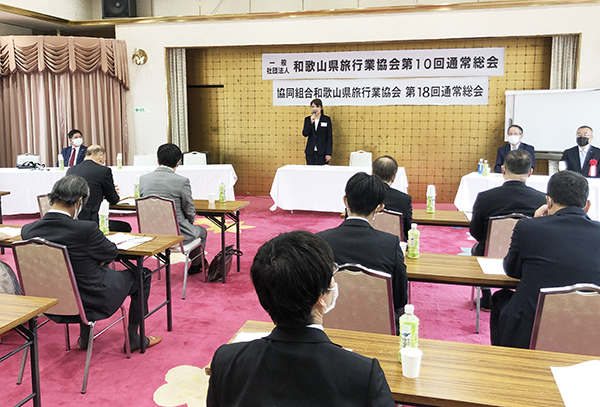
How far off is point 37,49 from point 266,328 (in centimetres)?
799

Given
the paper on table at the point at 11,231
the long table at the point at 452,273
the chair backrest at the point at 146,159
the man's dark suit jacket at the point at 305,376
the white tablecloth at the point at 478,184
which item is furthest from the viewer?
the chair backrest at the point at 146,159

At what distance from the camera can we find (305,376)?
1088mm

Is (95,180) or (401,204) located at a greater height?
(95,180)

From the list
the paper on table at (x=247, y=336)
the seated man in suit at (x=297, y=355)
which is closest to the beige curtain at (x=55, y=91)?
the paper on table at (x=247, y=336)

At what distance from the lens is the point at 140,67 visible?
8797mm

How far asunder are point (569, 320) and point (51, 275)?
8.09 feet

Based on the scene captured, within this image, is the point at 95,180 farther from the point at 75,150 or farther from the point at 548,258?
the point at 548,258

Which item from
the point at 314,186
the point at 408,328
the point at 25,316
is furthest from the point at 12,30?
the point at 408,328

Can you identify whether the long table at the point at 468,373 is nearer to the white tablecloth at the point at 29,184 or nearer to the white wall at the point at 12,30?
the white tablecloth at the point at 29,184

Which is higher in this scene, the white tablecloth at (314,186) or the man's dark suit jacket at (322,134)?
the man's dark suit jacket at (322,134)

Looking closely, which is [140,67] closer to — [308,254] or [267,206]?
[267,206]

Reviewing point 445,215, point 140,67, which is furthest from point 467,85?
point 140,67

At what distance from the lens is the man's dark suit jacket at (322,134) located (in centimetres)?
824

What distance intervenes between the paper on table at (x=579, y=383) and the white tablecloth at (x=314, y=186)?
5481 millimetres
